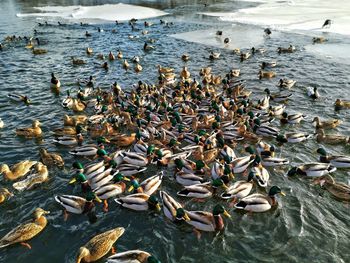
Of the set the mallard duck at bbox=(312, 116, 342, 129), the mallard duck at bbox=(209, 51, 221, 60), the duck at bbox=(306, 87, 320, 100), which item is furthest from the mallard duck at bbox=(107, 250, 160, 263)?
the mallard duck at bbox=(209, 51, 221, 60)

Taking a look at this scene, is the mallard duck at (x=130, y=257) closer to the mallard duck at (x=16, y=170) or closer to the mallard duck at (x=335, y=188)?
the mallard duck at (x=16, y=170)

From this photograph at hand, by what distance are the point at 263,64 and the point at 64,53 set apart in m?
17.5

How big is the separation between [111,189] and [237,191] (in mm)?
4358

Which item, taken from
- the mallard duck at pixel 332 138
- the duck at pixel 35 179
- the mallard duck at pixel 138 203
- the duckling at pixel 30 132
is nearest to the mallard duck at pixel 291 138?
the mallard duck at pixel 332 138

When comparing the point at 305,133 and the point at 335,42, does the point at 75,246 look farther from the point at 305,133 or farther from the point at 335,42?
the point at 335,42

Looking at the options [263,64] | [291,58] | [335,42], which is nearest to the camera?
[263,64]

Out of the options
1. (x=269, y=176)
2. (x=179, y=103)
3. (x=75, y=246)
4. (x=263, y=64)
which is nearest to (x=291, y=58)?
(x=263, y=64)

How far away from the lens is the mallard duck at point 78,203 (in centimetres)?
1142

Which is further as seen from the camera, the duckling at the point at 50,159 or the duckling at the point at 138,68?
the duckling at the point at 138,68

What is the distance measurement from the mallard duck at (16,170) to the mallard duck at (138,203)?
435 cm

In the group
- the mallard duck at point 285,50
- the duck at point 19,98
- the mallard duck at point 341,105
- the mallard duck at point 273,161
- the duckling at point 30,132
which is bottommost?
the mallard duck at point 273,161

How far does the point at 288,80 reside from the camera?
2319 cm

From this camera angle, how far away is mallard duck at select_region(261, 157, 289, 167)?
13969 mm

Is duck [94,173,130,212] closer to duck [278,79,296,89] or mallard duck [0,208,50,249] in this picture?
mallard duck [0,208,50,249]
